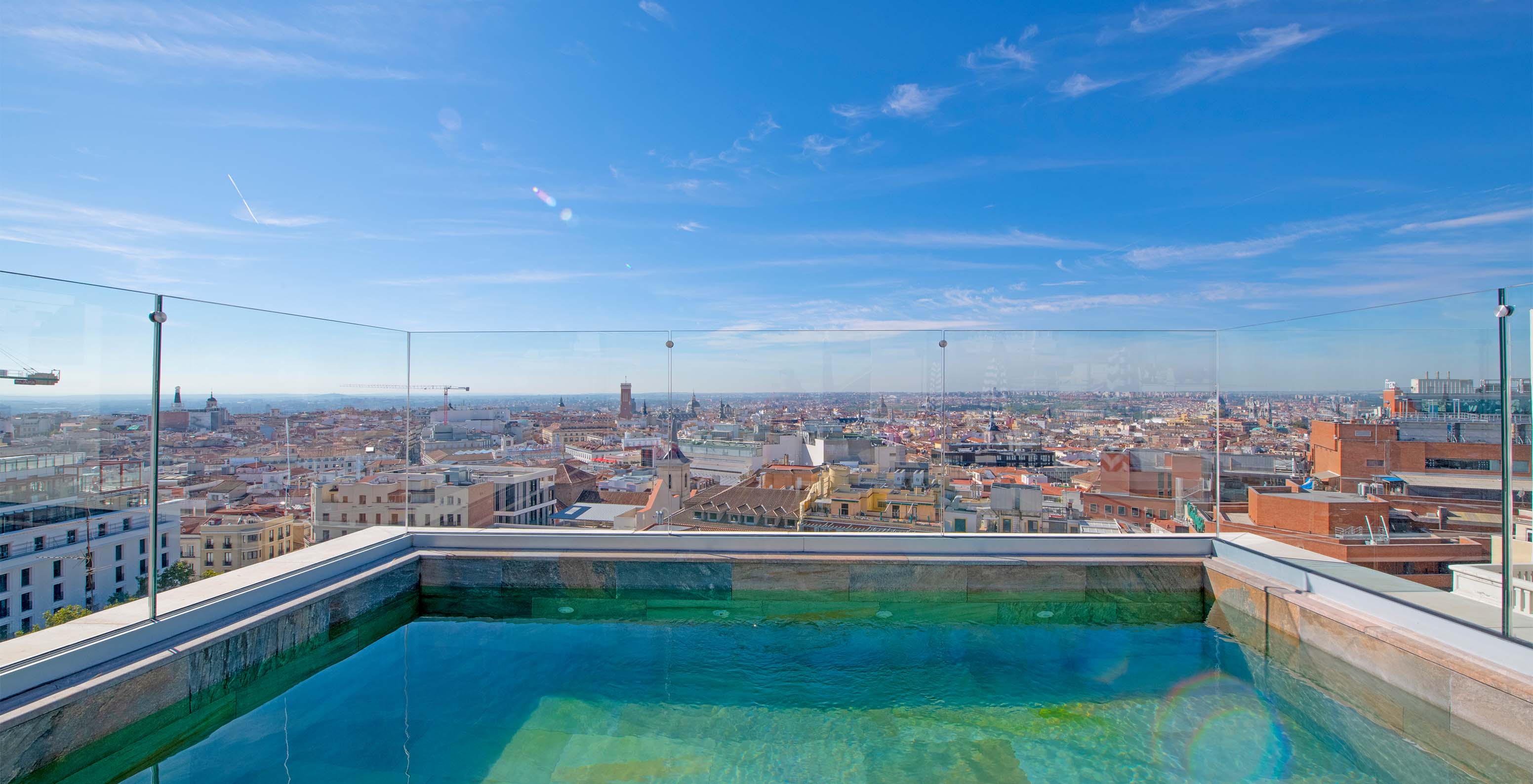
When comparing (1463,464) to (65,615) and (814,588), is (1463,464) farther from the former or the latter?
(65,615)

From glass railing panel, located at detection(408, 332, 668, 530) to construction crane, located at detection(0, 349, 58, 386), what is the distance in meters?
2.03

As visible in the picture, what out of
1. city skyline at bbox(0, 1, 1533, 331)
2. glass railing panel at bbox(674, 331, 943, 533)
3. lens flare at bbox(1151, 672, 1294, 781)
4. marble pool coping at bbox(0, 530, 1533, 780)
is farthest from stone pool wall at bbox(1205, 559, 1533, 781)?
glass railing panel at bbox(674, 331, 943, 533)

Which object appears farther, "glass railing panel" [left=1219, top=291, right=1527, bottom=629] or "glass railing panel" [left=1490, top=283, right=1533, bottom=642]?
"glass railing panel" [left=1219, top=291, right=1527, bottom=629]

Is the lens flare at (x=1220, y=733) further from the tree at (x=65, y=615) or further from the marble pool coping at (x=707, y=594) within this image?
the tree at (x=65, y=615)

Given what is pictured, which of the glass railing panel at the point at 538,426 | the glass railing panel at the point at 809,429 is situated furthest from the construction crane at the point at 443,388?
the glass railing panel at the point at 809,429

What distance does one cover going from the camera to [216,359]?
3000 mm

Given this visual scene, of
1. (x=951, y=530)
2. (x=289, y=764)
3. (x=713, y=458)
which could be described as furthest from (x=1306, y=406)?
(x=289, y=764)

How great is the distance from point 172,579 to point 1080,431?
515cm

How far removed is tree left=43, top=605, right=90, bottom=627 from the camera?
7.48 ft

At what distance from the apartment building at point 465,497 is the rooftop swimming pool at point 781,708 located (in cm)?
65

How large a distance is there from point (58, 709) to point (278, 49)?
535cm

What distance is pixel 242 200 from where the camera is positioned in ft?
21.0

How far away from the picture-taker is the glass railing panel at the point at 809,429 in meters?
4.17

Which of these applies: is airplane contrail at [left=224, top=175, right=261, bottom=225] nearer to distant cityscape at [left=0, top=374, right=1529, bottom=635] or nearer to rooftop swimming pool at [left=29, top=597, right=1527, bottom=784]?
distant cityscape at [left=0, top=374, right=1529, bottom=635]
